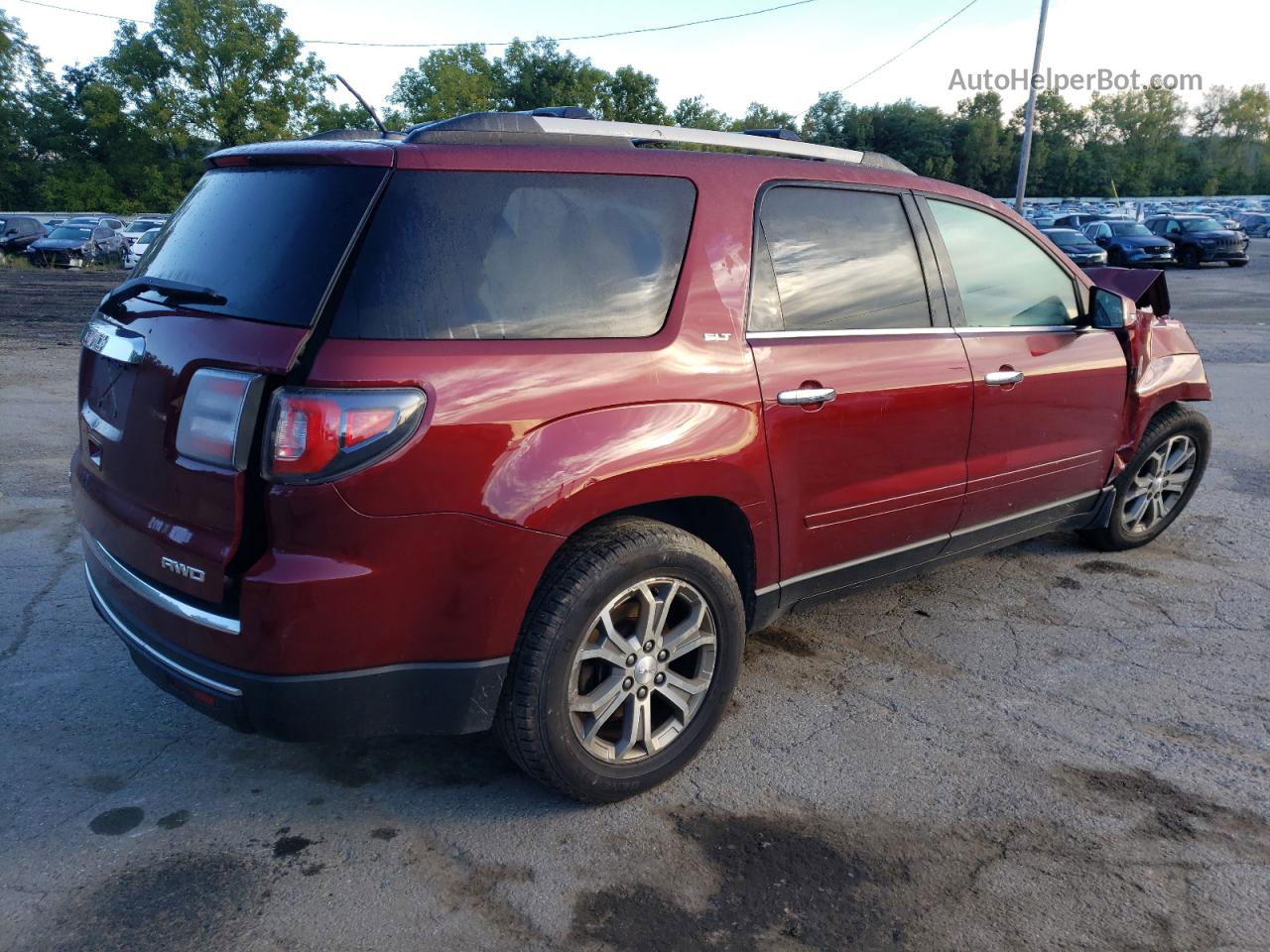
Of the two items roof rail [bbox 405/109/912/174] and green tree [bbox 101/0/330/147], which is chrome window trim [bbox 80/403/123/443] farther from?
green tree [bbox 101/0/330/147]

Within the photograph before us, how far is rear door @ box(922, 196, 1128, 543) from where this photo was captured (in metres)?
3.85

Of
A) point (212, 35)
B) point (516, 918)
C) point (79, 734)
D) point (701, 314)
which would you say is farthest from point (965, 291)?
point (212, 35)

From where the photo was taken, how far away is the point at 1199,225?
3034 centimetres

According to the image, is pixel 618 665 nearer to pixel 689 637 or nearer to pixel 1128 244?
pixel 689 637

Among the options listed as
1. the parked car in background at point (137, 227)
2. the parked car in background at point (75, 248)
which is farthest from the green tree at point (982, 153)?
the parked car in background at point (75, 248)

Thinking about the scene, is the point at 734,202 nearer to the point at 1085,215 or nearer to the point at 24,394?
the point at 24,394

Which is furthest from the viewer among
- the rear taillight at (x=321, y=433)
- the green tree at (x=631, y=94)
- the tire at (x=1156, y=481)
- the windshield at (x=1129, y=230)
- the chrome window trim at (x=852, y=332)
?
the green tree at (x=631, y=94)

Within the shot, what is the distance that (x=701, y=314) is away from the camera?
298 centimetres

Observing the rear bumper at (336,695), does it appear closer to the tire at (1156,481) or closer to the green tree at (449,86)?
the tire at (1156,481)

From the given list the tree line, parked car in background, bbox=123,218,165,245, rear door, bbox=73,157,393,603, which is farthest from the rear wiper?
the tree line

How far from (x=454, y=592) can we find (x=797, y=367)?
1343mm

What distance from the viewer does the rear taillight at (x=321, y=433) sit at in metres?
2.33

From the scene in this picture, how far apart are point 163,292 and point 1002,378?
2932 millimetres

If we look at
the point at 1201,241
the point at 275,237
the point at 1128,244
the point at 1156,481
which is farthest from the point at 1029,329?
the point at 1201,241
